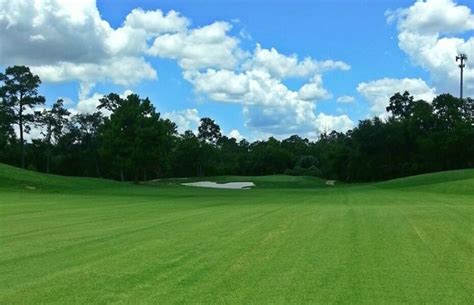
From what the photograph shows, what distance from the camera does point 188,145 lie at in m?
101

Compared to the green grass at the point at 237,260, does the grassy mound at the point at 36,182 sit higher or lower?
higher

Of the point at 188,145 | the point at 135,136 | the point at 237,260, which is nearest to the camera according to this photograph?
the point at 237,260

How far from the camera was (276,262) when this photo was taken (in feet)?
31.8

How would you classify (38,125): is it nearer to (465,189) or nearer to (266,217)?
(465,189)

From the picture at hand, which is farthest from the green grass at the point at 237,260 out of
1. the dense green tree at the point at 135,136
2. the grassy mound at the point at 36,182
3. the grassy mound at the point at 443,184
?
the dense green tree at the point at 135,136

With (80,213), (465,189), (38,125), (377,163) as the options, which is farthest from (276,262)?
(38,125)

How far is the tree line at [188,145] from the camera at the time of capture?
63.6 metres

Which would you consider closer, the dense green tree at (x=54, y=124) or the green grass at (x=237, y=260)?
the green grass at (x=237, y=260)

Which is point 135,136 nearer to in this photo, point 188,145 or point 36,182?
point 36,182

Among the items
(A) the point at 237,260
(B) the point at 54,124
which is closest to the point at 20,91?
(B) the point at 54,124

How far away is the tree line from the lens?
63.6 metres

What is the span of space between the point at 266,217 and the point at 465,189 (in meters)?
25.2

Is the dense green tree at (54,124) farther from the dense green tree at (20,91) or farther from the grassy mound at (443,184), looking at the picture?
the grassy mound at (443,184)

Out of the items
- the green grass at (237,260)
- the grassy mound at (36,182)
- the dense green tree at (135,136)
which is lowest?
the green grass at (237,260)
